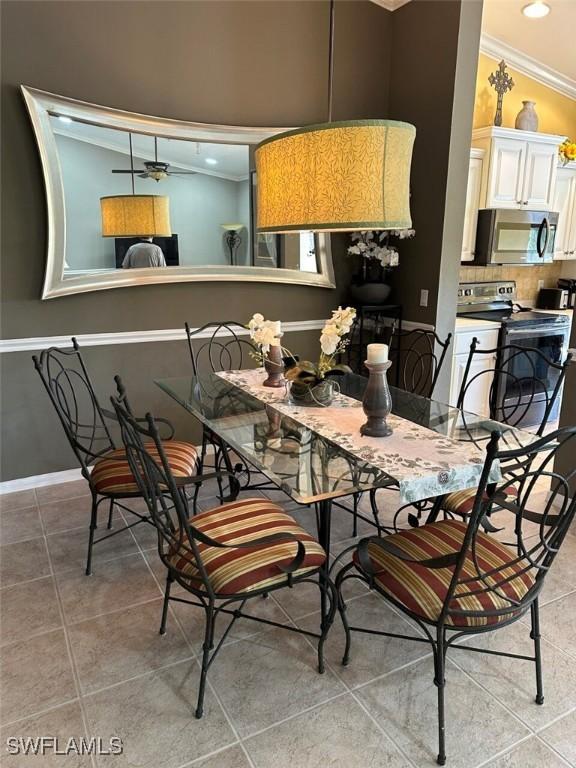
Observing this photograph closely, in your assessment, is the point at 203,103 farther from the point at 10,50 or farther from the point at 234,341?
the point at 234,341

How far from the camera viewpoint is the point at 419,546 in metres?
1.79

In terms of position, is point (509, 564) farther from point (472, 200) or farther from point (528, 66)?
point (528, 66)

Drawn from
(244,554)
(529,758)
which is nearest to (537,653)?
(529,758)

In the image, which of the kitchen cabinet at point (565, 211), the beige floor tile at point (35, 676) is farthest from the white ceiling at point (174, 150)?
the kitchen cabinet at point (565, 211)

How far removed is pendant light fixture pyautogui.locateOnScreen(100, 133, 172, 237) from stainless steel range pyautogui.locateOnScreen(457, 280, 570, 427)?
2511 millimetres

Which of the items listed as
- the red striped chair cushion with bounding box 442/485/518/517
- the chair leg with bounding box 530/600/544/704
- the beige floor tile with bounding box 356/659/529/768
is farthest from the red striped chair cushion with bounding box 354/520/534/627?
the beige floor tile with bounding box 356/659/529/768

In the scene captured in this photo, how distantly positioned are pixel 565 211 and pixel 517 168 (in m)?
0.98

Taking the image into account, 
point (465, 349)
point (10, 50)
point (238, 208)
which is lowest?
point (465, 349)

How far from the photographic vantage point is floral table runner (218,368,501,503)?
5.42ft

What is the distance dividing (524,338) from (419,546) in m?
3.06

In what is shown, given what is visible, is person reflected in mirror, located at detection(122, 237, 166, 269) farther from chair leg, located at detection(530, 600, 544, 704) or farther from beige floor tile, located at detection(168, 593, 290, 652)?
chair leg, located at detection(530, 600, 544, 704)

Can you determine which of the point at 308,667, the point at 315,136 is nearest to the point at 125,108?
the point at 315,136

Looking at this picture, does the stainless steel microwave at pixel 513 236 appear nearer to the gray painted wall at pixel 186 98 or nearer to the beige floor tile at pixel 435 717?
the gray painted wall at pixel 186 98

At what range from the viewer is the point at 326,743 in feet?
5.23
